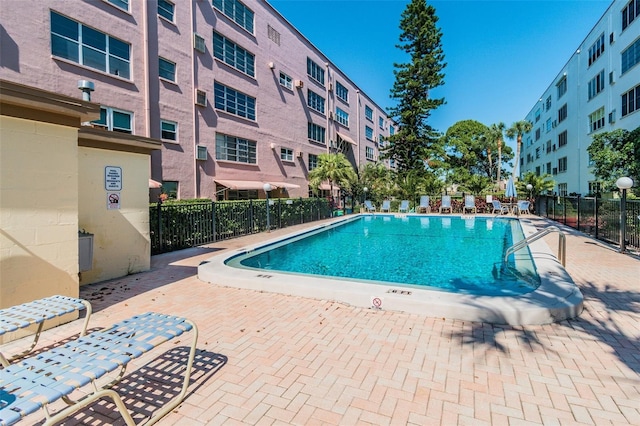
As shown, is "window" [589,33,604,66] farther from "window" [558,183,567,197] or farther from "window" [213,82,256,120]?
"window" [213,82,256,120]

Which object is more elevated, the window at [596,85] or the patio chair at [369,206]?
the window at [596,85]

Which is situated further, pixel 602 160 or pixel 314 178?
pixel 314 178

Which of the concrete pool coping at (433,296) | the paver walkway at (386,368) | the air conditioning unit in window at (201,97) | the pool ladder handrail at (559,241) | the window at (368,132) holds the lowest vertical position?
the paver walkway at (386,368)

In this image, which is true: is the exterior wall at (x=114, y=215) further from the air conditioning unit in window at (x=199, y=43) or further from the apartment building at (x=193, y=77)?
the air conditioning unit in window at (x=199, y=43)

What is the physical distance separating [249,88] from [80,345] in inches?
898

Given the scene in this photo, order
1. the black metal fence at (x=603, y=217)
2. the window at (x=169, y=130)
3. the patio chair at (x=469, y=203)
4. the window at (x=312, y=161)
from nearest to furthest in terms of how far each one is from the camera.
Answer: the black metal fence at (x=603, y=217), the window at (x=169, y=130), the patio chair at (x=469, y=203), the window at (x=312, y=161)

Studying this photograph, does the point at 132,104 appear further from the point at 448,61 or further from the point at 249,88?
the point at 448,61

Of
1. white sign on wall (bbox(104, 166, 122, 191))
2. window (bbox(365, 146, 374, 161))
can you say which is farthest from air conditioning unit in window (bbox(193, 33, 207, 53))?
window (bbox(365, 146, 374, 161))

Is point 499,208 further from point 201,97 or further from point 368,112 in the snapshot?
point 368,112

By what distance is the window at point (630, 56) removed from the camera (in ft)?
64.2

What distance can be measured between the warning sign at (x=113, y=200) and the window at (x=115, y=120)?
9.05 m

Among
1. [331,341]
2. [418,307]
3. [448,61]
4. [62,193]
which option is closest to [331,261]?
[418,307]

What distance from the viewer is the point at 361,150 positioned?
139 feet

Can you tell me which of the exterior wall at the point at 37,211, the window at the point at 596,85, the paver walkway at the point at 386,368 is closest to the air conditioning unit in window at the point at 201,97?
the exterior wall at the point at 37,211
